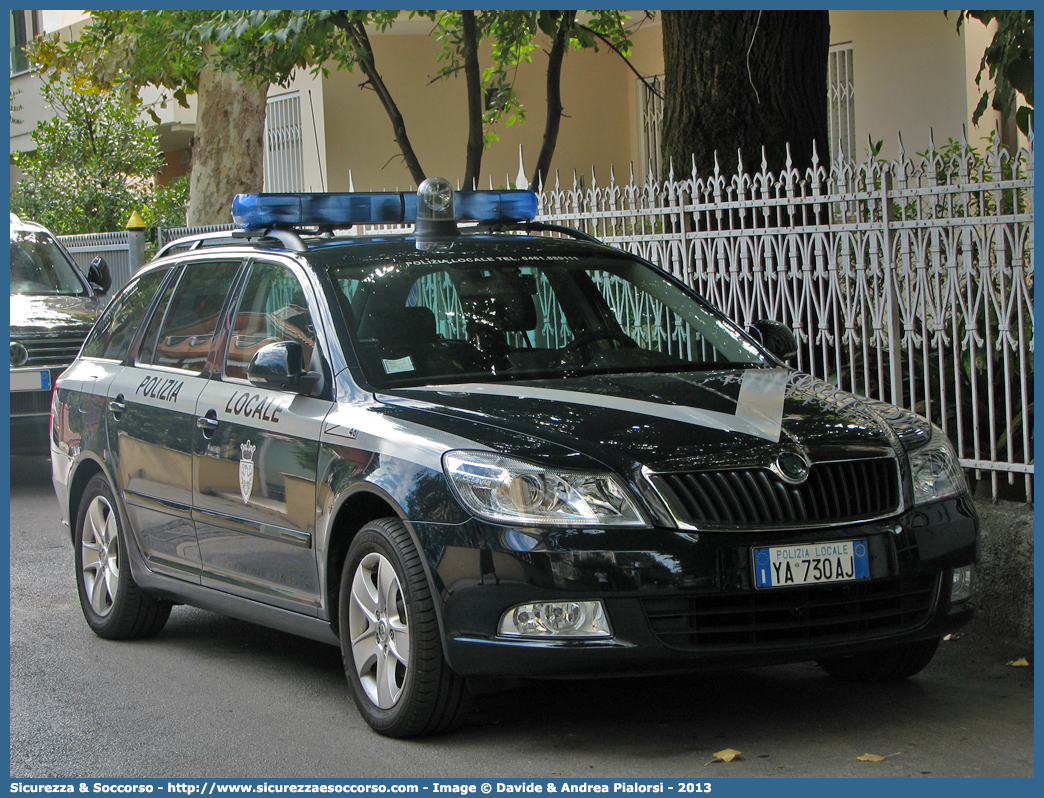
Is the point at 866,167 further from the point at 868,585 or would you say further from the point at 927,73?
the point at 927,73

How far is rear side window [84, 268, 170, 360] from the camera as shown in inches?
272

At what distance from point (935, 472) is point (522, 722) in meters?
1.66

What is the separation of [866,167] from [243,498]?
12.0 ft

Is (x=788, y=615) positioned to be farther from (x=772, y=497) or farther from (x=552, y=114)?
(x=552, y=114)

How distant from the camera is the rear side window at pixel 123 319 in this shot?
22.7 feet

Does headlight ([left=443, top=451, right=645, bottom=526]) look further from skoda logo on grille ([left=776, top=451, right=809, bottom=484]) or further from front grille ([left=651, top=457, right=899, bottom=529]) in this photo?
skoda logo on grille ([left=776, top=451, right=809, bottom=484])

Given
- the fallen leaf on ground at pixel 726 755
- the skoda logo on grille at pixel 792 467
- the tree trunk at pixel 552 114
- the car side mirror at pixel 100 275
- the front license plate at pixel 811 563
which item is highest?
the tree trunk at pixel 552 114

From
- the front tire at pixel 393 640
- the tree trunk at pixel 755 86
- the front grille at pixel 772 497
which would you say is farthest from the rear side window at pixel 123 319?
the tree trunk at pixel 755 86

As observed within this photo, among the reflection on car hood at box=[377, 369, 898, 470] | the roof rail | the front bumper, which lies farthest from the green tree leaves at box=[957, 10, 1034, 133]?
the roof rail

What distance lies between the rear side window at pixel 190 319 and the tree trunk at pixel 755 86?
12.4 ft

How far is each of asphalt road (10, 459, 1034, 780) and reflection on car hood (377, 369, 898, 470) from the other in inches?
37.9

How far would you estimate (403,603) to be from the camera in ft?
15.6

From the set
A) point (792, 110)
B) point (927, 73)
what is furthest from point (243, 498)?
point (927, 73)

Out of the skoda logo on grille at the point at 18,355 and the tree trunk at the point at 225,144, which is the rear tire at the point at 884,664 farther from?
the tree trunk at the point at 225,144
